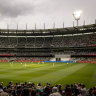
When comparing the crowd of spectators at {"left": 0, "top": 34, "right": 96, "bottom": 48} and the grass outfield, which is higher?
the crowd of spectators at {"left": 0, "top": 34, "right": 96, "bottom": 48}

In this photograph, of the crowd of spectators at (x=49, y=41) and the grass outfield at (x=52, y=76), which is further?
the crowd of spectators at (x=49, y=41)

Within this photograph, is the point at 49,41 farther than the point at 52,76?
Yes

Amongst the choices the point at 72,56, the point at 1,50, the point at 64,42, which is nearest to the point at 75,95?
the point at 72,56

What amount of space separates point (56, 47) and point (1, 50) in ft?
139

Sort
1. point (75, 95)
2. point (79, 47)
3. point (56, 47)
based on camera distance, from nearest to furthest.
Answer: point (75, 95) → point (79, 47) → point (56, 47)

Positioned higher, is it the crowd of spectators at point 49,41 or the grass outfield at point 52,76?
the crowd of spectators at point 49,41

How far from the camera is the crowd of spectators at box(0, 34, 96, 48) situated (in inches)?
3423

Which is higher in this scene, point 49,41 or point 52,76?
point 49,41

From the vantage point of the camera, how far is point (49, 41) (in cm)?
9756

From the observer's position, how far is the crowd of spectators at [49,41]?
285 feet

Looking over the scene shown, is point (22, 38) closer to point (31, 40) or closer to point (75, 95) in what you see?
point (31, 40)

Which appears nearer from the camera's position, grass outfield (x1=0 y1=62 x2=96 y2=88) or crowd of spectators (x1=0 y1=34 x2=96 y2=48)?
grass outfield (x1=0 y1=62 x2=96 y2=88)

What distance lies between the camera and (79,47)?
8438 centimetres

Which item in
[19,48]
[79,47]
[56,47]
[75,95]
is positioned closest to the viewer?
[75,95]
